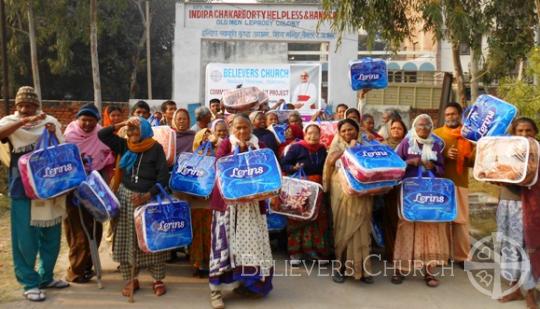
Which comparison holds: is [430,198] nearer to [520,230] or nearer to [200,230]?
[520,230]

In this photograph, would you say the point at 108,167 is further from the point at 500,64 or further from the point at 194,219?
the point at 500,64

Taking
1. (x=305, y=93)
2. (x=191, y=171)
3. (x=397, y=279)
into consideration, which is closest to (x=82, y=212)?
(x=191, y=171)

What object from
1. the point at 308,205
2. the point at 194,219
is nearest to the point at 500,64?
the point at 308,205

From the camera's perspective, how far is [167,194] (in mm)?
4633

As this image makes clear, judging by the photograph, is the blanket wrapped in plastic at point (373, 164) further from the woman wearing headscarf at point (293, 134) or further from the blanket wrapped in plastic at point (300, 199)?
the woman wearing headscarf at point (293, 134)

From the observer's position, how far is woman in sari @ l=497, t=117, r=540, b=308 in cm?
448

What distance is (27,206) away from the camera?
14.6ft

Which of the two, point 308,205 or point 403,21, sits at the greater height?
point 403,21

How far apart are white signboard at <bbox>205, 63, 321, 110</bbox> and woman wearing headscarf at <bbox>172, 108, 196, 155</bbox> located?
742cm

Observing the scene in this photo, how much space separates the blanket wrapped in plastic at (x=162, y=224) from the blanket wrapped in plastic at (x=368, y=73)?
325 cm

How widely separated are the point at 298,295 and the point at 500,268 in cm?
204

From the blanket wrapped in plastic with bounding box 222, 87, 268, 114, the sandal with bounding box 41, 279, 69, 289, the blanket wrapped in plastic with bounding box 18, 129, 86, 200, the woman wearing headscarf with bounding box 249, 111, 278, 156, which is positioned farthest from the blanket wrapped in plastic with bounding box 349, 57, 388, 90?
the sandal with bounding box 41, 279, 69, 289

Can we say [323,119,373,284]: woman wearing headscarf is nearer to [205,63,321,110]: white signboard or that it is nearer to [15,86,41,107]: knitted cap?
[15,86,41,107]: knitted cap

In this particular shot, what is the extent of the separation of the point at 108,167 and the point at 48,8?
49.0ft
